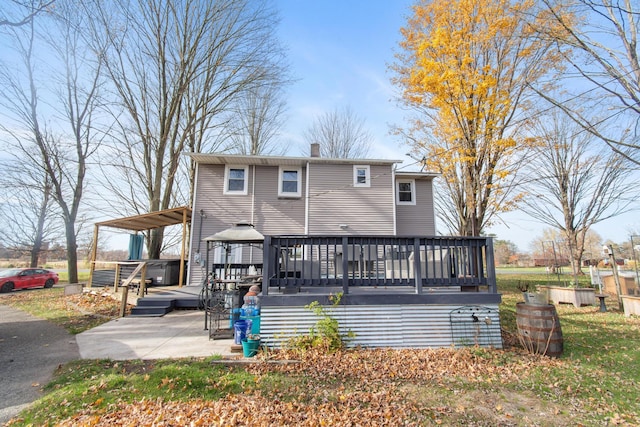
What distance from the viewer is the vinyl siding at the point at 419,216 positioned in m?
12.8

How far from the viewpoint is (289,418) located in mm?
2924

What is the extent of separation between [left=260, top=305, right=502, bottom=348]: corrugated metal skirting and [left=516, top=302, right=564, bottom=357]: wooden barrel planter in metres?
0.45

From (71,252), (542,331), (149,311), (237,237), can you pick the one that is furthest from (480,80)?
(71,252)

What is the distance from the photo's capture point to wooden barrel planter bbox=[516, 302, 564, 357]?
469 centimetres

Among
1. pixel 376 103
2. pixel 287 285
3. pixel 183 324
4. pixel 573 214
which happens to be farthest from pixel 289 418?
pixel 573 214

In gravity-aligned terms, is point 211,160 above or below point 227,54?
below

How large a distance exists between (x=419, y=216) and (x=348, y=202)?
142 inches

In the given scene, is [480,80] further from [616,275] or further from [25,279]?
[25,279]

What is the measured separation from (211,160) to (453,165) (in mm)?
9874

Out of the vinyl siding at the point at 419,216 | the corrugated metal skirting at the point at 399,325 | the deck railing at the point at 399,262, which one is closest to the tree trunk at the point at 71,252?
the deck railing at the point at 399,262

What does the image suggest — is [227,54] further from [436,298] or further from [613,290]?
[613,290]

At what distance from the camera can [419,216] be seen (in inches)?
511

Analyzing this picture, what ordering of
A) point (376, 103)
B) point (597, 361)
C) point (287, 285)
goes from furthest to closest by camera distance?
point (376, 103) → point (287, 285) → point (597, 361)

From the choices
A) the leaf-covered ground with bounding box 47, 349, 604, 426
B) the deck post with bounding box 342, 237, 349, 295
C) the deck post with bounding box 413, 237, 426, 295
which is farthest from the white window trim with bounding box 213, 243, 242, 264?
the deck post with bounding box 413, 237, 426, 295
